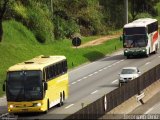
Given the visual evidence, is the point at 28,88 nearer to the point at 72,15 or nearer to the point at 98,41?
the point at 98,41

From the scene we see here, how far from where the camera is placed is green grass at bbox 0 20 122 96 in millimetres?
65750

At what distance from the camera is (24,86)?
39.5m

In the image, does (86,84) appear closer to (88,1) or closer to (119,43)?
(119,43)

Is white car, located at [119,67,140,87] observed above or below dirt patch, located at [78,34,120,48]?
above

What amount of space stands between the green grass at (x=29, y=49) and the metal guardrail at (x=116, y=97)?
43.5 feet

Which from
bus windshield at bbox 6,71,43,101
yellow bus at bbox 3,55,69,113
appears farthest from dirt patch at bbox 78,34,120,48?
bus windshield at bbox 6,71,43,101

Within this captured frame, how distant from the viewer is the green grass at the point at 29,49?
65.8m

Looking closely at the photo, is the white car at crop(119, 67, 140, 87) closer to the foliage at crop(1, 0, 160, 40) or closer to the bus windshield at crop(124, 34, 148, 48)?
the bus windshield at crop(124, 34, 148, 48)

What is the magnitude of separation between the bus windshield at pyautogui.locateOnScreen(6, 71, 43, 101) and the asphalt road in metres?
1.33

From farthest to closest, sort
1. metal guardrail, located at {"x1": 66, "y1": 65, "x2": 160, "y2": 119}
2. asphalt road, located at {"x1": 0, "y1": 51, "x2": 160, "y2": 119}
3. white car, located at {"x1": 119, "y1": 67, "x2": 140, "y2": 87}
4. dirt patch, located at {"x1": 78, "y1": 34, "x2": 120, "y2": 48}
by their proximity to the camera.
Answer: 1. dirt patch, located at {"x1": 78, "y1": 34, "x2": 120, "y2": 48}
2. white car, located at {"x1": 119, "y1": 67, "x2": 140, "y2": 87}
3. asphalt road, located at {"x1": 0, "y1": 51, "x2": 160, "y2": 119}
4. metal guardrail, located at {"x1": 66, "y1": 65, "x2": 160, "y2": 119}

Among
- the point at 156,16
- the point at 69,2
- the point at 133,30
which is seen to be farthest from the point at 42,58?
the point at 156,16

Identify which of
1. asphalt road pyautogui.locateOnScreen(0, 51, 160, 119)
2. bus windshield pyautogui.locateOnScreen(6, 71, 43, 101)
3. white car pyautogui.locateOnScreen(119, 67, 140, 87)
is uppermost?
bus windshield pyautogui.locateOnScreen(6, 71, 43, 101)

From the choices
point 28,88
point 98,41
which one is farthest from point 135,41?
point 28,88

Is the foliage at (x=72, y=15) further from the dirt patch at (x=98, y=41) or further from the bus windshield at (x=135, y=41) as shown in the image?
the bus windshield at (x=135, y=41)
